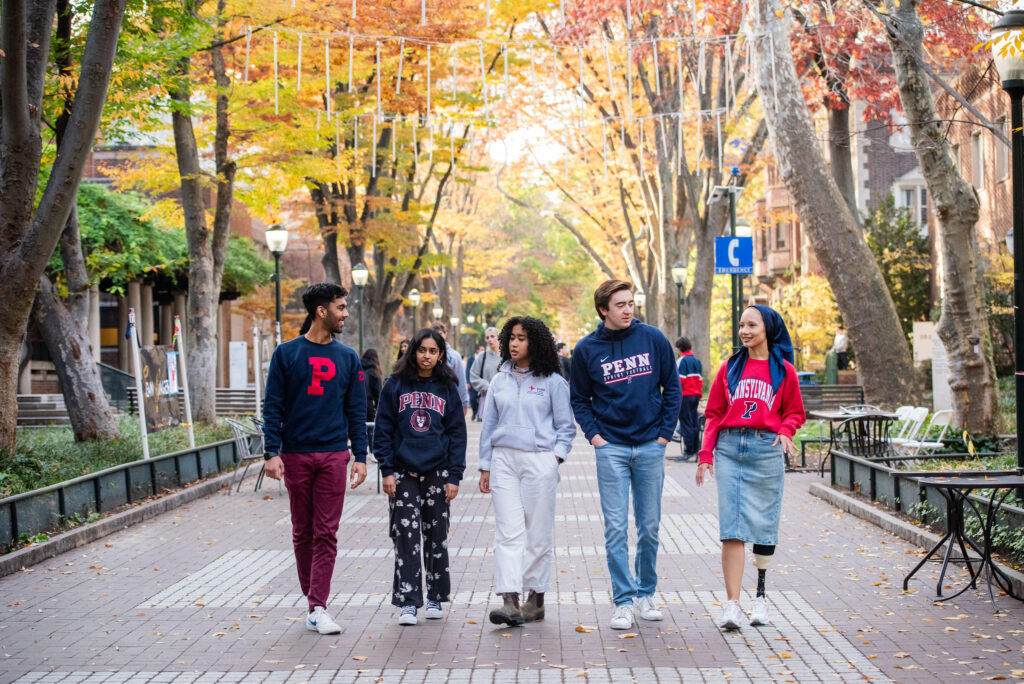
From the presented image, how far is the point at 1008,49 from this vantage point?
26.3 feet

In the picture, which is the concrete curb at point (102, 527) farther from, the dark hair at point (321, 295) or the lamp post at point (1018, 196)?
the lamp post at point (1018, 196)

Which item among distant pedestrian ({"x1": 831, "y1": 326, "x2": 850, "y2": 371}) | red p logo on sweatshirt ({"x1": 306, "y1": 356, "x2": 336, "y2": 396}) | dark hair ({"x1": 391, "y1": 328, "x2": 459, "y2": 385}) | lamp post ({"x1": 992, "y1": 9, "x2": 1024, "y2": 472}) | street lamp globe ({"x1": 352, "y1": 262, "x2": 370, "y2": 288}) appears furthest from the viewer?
distant pedestrian ({"x1": 831, "y1": 326, "x2": 850, "y2": 371})

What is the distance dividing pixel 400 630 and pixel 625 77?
2336 centimetres

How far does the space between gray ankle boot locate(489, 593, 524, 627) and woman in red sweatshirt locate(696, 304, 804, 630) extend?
1.21 m

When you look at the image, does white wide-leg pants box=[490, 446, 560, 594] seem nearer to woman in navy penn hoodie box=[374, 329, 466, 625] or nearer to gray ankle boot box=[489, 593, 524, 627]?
gray ankle boot box=[489, 593, 524, 627]

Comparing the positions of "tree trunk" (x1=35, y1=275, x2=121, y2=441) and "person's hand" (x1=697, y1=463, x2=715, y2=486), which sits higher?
"tree trunk" (x1=35, y1=275, x2=121, y2=441)

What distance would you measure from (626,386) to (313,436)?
1.91 m

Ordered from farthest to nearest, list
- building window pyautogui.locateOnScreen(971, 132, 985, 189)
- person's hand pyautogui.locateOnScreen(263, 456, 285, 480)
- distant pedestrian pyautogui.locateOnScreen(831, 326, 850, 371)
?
distant pedestrian pyautogui.locateOnScreen(831, 326, 850, 371)
building window pyautogui.locateOnScreen(971, 132, 985, 189)
person's hand pyautogui.locateOnScreen(263, 456, 285, 480)

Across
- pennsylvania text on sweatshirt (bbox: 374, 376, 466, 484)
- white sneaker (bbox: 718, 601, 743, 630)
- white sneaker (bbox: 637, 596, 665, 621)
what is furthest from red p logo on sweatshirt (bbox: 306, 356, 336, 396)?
white sneaker (bbox: 718, 601, 743, 630)

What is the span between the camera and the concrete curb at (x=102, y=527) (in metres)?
9.53

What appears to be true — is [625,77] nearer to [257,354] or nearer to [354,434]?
[257,354]

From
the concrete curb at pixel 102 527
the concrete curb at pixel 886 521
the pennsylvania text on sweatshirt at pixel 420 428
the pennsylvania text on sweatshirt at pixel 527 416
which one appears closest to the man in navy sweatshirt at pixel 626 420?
the pennsylvania text on sweatshirt at pixel 527 416

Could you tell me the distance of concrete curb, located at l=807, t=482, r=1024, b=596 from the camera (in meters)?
7.87

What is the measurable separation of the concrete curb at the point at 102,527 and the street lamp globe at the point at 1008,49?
27.2 ft
